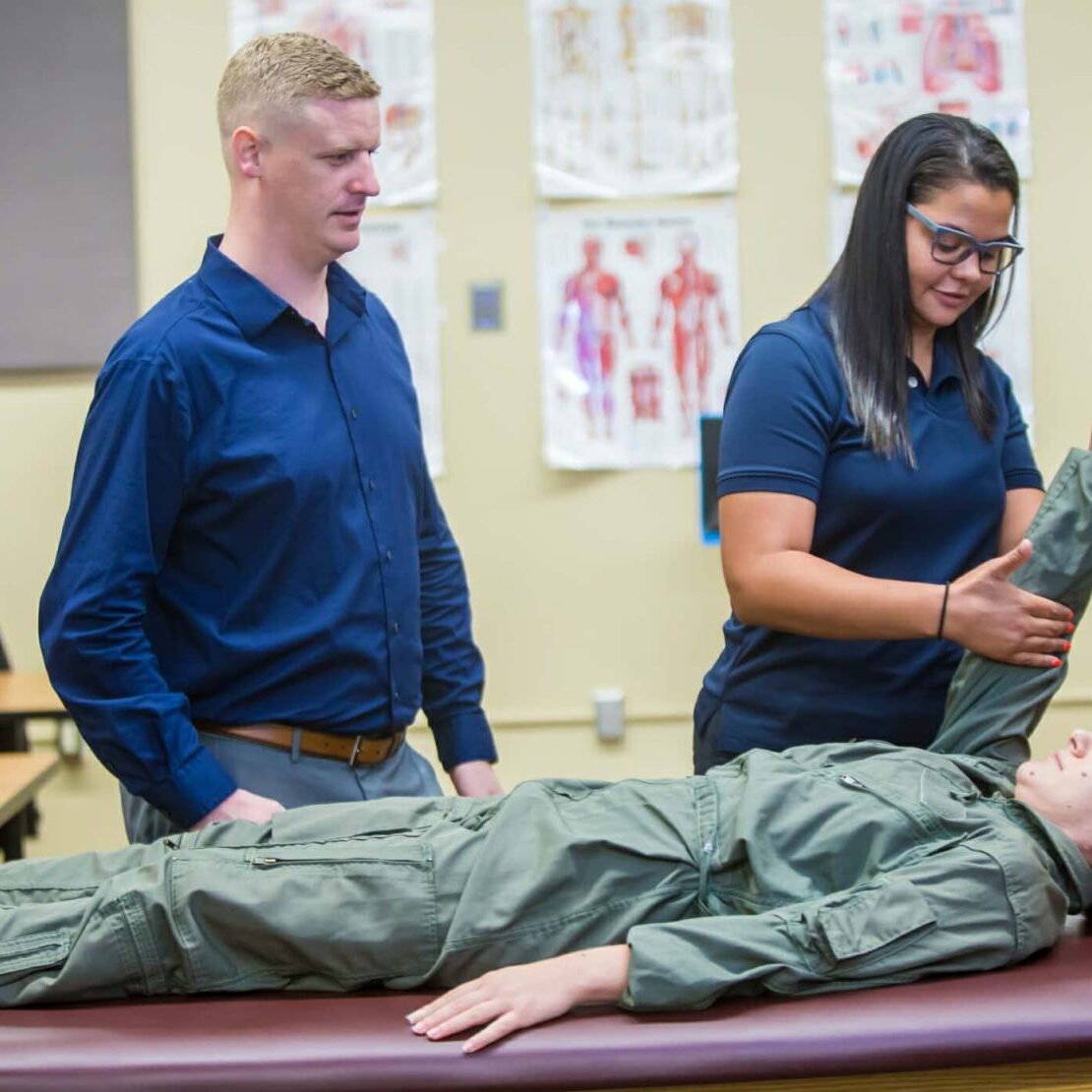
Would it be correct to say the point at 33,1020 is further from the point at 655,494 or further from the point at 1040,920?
the point at 655,494

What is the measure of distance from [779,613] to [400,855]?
470mm

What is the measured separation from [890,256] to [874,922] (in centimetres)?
70

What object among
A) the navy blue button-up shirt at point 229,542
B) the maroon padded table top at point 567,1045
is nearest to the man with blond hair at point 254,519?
the navy blue button-up shirt at point 229,542

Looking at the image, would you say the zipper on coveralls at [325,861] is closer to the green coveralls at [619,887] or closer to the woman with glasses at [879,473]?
the green coveralls at [619,887]

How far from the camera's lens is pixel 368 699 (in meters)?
1.58

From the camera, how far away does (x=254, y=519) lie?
1500 mm

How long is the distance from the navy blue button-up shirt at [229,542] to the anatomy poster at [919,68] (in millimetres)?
1705

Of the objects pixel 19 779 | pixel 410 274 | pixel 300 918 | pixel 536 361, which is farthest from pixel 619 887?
pixel 410 274

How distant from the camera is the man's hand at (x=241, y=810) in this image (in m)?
1.47

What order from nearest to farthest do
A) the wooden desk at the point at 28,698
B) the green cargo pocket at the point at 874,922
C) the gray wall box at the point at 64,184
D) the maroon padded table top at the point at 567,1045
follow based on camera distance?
the maroon padded table top at the point at 567,1045 → the green cargo pocket at the point at 874,922 → the wooden desk at the point at 28,698 → the gray wall box at the point at 64,184

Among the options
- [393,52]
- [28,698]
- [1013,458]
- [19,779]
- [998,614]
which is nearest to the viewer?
[998,614]

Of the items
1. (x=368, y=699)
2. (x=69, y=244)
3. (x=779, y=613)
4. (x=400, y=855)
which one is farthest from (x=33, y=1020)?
(x=69, y=244)

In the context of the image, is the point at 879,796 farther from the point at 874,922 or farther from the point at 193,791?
the point at 193,791

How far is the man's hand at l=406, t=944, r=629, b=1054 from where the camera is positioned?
4.02ft
